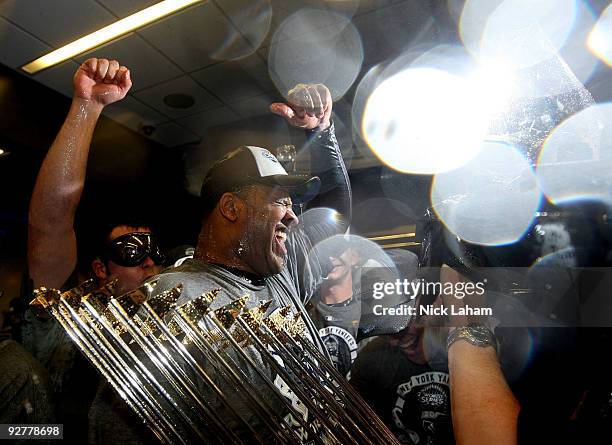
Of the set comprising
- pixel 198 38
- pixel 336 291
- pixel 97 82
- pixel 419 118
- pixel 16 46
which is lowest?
pixel 336 291

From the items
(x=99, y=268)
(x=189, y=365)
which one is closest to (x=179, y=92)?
(x=99, y=268)

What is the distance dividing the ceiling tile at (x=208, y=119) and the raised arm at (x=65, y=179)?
3260 mm

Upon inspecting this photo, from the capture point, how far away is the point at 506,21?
2.07 metres

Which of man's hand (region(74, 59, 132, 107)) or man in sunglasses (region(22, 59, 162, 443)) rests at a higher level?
man's hand (region(74, 59, 132, 107))

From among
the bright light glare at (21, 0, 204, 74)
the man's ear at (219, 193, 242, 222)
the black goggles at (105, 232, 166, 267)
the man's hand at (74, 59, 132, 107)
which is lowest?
the black goggles at (105, 232, 166, 267)

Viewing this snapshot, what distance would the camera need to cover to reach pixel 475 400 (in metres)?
0.94

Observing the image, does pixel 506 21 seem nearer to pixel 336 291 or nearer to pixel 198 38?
pixel 336 291

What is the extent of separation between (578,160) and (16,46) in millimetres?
4225

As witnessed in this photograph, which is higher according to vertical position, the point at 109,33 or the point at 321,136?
the point at 109,33

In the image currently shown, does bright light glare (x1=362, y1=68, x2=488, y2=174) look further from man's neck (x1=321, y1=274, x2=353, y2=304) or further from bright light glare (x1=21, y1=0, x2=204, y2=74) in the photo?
bright light glare (x1=21, y1=0, x2=204, y2=74)

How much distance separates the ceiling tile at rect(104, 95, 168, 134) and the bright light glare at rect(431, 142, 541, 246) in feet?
13.4

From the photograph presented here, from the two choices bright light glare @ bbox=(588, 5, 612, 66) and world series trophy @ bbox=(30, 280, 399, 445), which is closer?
world series trophy @ bbox=(30, 280, 399, 445)

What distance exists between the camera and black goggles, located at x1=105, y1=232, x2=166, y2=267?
2.31m

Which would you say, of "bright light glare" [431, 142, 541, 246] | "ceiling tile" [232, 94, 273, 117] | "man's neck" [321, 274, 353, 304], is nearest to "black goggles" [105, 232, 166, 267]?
"man's neck" [321, 274, 353, 304]
